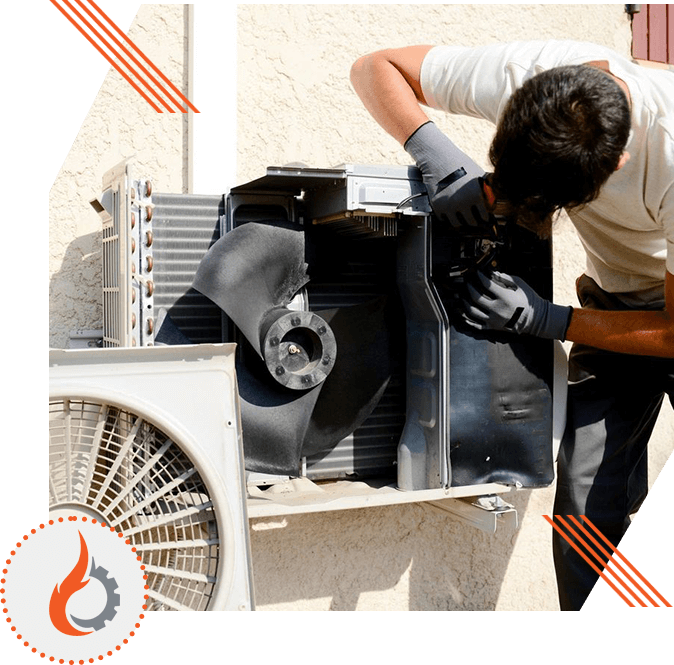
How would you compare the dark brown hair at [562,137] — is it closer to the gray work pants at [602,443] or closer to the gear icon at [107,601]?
the gray work pants at [602,443]

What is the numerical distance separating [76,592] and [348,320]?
927 mm

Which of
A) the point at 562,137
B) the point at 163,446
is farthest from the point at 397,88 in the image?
the point at 163,446

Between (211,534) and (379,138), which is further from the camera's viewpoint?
(379,138)

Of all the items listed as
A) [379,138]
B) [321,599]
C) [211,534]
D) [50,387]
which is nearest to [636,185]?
[379,138]

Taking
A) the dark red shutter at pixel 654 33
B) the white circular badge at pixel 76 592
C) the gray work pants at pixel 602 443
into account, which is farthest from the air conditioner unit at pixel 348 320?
the dark red shutter at pixel 654 33

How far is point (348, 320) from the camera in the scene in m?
2.01

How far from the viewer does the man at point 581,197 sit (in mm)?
1611

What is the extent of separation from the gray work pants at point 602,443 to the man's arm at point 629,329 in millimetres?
161

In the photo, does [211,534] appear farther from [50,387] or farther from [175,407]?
[50,387]

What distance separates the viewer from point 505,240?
6.32ft

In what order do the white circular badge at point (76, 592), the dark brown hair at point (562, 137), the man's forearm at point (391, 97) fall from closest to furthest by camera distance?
the white circular badge at point (76, 592) → the dark brown hair at point (562, 137) → the man's forearm at point (391, 97)

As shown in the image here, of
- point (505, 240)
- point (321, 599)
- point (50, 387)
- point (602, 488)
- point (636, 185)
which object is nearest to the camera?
point (50, 387)

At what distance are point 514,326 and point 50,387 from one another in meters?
1.05

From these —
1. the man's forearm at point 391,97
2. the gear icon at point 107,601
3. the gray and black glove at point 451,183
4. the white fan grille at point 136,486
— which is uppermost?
the man's forearm at point 391,97
